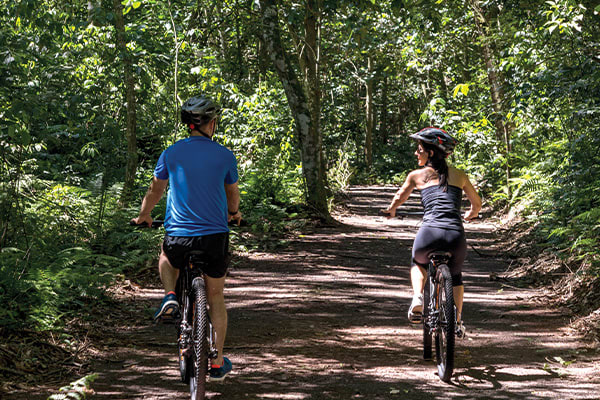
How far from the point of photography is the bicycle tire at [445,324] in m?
5.47

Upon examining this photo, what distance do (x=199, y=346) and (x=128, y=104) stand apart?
9206mm

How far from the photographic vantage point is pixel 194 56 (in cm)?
1775

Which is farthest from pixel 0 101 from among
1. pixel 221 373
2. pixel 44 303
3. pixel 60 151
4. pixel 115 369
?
pixel 60 151

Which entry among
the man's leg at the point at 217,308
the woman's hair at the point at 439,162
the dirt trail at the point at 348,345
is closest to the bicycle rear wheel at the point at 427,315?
the dirt trail at the point at 348,345

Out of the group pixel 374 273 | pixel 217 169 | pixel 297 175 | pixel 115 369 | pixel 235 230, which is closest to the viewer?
pixel 217 169

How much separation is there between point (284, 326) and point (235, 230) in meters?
6.36

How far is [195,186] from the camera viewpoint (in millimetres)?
4797

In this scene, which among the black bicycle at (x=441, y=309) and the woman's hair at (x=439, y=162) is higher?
the woman's hair at (x=439, y=162)

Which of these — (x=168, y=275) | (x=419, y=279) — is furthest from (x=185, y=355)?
(x=419, y=279)

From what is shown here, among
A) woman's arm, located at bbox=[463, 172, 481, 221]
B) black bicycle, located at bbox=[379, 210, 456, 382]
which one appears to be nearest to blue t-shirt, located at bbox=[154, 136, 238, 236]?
black bicycle, located at bbox=[379, 210, 456, 382]

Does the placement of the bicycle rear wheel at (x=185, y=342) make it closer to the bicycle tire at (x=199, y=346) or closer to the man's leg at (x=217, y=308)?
the bicycle tire at (x=199, y=346)

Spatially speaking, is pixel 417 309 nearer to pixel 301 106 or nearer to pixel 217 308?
pixel 217 308

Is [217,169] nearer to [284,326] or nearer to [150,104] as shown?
[284,326]

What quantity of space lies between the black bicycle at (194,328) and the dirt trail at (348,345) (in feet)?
2.34
